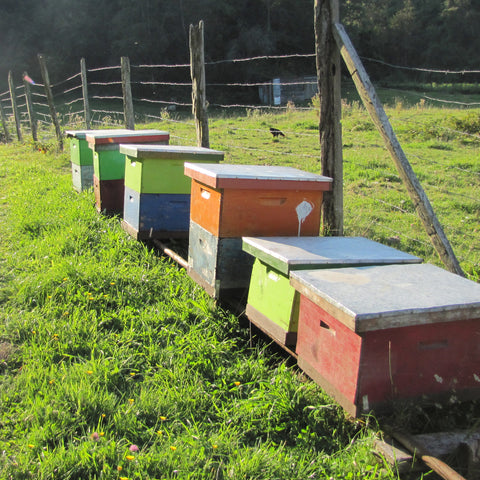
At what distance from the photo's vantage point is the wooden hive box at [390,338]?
2092mm

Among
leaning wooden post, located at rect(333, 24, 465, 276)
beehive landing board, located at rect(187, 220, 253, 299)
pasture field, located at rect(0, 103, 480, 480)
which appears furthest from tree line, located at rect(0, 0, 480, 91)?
beehive landing board, located at rect(187, 220, 253, 299)

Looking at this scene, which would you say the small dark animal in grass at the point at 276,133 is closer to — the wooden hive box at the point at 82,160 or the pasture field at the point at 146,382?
the wooden hive box at the point at 82,160

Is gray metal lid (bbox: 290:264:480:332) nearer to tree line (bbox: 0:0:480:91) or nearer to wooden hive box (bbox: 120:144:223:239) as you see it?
wooden hive box (bbox: 120:144:223:239)

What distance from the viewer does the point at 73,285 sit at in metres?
3.97

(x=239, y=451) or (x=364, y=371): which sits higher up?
(x=364, y=371)

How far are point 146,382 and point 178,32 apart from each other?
1918 inches

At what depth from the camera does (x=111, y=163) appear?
5.64 metres

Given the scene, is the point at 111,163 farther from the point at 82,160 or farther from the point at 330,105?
the point at 330,105

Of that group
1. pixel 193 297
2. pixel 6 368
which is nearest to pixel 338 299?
pixel 193 297

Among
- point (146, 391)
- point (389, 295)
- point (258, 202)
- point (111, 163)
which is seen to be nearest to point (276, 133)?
point (111, 163)

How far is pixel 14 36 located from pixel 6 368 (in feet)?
Result: 173

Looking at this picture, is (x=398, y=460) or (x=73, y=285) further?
(x=73, y=285)

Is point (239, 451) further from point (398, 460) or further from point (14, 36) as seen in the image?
point (14, 36)

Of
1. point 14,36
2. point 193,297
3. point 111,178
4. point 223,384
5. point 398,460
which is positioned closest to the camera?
point 398,460
